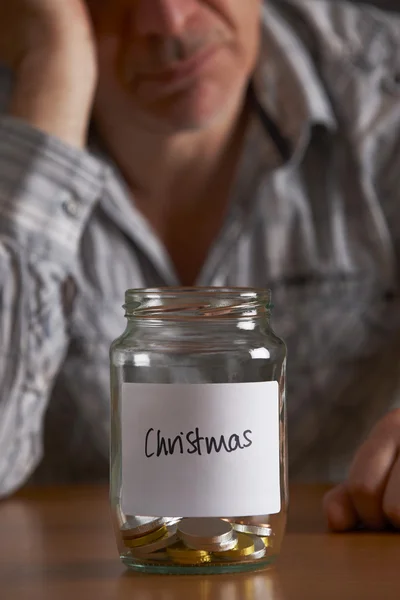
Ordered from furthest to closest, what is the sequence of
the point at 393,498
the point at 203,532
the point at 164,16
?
the point at 164,16
the point at 393,498
the point at 203,532

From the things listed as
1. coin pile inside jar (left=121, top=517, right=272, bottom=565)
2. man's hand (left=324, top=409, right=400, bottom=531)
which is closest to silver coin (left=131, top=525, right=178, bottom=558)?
coin pile inside jar (left=121, top=517, right=272, bottom=565)

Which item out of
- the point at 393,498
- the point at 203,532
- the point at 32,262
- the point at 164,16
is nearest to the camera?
the point at 203,532

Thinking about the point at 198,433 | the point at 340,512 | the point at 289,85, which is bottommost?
the point at 340,512

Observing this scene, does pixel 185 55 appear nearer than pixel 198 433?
No

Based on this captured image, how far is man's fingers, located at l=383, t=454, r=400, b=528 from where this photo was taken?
0.62 metres

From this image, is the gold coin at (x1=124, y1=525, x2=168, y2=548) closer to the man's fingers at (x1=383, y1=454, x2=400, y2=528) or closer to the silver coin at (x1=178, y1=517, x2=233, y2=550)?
the silver coin at (x1=178, y1=517, x2=233, y2=550)

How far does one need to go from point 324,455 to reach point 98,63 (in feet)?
2.14

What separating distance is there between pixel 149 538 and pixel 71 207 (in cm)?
54

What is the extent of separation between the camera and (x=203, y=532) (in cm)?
48

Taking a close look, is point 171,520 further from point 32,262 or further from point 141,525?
point 32,262

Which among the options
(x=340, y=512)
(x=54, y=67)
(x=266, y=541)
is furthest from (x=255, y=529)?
(x=54, y=67)

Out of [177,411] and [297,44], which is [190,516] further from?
Result: [297,44]

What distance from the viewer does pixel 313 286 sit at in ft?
4.17

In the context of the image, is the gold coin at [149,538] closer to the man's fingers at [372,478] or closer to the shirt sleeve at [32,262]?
the man's fingers at [372,478]
